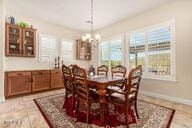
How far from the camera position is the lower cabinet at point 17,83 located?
3.58 m

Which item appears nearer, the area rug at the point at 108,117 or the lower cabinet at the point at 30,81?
the area rug at the point at 108,117

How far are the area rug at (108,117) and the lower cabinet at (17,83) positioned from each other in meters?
1.27

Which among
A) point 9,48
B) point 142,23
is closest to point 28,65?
point 9,48

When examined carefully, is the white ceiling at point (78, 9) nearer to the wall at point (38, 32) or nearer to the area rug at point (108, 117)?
the wall at point (38, 32)

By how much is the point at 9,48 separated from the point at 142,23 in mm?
4472

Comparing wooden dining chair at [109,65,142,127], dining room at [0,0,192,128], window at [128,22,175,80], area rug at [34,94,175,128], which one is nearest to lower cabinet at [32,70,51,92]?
dining room at [0,0,192,128]

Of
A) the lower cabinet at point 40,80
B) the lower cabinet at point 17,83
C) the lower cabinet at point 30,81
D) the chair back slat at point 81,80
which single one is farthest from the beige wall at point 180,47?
the lower cabinet at point 17,83

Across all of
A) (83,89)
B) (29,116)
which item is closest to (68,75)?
(83,89)

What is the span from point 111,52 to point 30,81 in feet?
11.0

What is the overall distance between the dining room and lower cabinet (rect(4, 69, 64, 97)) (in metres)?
0.02

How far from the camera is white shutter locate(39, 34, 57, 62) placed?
4.69 metres

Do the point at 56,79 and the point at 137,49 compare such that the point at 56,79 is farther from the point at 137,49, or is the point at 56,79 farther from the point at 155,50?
the point at 155,50

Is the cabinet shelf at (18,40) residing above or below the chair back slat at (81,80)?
above

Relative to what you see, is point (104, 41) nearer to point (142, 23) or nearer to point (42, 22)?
point (142, 23)
